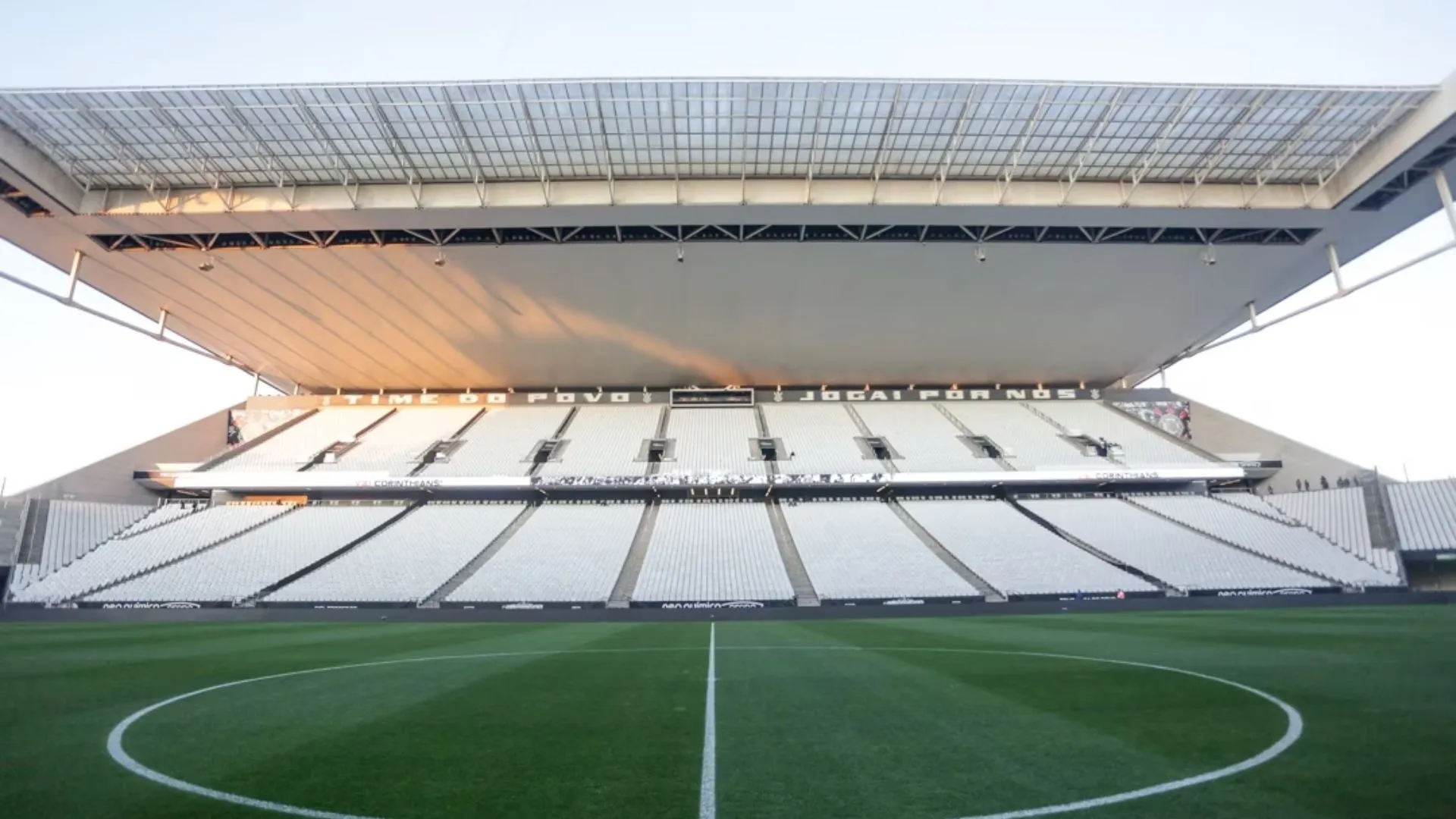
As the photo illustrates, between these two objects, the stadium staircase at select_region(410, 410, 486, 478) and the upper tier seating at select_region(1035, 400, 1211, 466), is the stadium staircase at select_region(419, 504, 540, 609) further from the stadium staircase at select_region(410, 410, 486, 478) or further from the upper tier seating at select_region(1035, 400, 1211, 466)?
the upper tier seating at select_region(1035, 400, 1211, 466)

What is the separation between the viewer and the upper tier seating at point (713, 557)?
2644cm

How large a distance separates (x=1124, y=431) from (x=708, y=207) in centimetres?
2880

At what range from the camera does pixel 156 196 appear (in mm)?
26297

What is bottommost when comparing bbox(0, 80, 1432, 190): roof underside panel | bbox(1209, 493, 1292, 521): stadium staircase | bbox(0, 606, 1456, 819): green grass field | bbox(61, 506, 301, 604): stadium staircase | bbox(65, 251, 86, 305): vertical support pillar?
bbox(0, 606, 1456, 819): green grass field

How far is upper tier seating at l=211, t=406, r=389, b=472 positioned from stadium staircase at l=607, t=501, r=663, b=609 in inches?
733

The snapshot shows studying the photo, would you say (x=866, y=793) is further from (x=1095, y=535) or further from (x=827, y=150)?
(x=1095, y=535)

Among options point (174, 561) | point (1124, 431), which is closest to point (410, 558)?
point (174, 561)

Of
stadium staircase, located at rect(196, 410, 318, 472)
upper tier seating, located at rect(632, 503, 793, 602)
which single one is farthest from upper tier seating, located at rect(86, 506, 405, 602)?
upper tier seating, located at rect(632, 503, 793, 602)

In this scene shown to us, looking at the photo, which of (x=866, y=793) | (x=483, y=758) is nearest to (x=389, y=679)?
(x=483, y=758)

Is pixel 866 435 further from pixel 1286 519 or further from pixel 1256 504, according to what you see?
pixel 1286 519

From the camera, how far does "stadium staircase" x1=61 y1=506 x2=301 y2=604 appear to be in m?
25.8

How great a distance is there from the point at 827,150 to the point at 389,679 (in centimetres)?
2210

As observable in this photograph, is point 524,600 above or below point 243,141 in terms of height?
below

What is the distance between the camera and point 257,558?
95.3 feet
